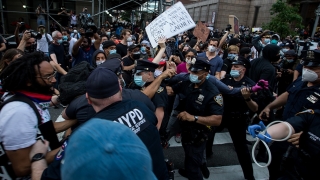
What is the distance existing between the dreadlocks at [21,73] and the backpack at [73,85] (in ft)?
1.35

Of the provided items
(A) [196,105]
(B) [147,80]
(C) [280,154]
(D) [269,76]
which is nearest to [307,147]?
(C) [280,154]

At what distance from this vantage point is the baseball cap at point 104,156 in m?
0.73

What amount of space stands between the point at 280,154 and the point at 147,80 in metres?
2.03

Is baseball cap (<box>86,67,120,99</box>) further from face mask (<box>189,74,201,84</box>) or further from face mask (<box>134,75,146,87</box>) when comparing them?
face mask (<box>189,74,201,84</box>)

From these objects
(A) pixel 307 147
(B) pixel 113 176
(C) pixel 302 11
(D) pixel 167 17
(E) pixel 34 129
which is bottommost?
(A) pixel 307 147

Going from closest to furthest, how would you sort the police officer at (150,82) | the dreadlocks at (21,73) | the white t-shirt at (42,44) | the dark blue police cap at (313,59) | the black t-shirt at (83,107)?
the dreadlocks at (21,73), the black t-shirt at (83,107), the dark blue police cap at (313,59), the police officer at (150,82), the white t-shirt at (42,44)

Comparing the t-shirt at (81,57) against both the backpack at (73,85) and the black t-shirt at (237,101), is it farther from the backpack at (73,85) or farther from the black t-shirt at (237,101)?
the black t-shirt at (237,101)

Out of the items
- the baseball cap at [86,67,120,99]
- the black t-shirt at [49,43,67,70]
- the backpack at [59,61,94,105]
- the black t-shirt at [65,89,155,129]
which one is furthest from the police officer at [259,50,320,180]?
the black t-shirt at [49,43,67,70]

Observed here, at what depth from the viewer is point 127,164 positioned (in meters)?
0.75

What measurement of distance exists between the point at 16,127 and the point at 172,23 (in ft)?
11.5

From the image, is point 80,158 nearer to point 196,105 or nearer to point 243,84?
point 196,105

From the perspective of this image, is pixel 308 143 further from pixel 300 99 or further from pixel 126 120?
pixel 126 120

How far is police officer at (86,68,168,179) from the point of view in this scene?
150cm

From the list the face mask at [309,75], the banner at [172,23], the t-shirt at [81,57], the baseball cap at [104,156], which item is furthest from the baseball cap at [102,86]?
the t-shirt at [81,57]
